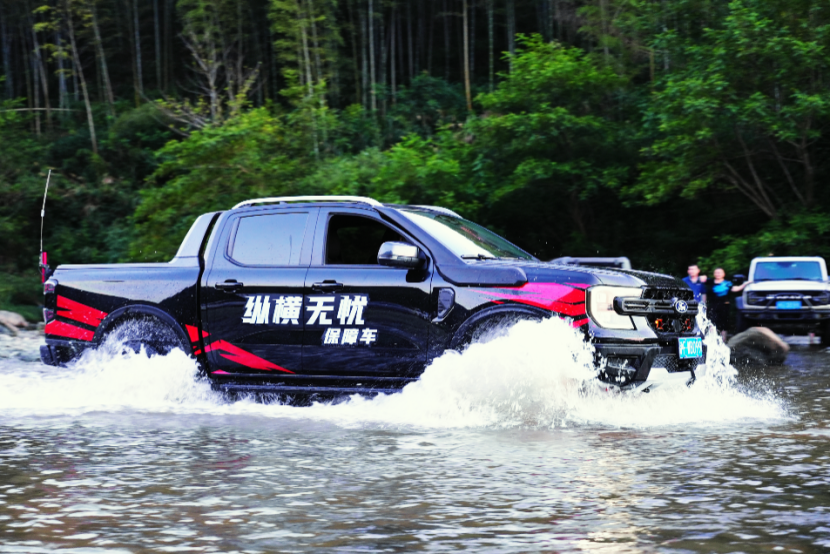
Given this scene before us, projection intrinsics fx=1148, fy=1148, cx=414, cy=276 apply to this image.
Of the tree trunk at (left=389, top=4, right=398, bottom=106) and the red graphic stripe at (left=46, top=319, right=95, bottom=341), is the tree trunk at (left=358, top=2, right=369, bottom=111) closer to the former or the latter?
the tree trunk at (left=389, top=4, right=398, bottom=106)

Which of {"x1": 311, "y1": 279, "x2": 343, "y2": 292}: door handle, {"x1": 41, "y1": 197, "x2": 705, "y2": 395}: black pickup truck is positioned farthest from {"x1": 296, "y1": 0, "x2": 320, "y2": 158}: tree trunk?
{"x1": 311, "y1": 279, "x2": 343, "y2": 292}: door handle

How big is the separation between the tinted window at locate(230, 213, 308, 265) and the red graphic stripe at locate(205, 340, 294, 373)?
68cm

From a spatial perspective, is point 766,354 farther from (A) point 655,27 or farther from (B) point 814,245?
(A) point 655,27

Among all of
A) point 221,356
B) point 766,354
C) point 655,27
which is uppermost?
point 655,27

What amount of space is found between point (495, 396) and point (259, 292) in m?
2.06

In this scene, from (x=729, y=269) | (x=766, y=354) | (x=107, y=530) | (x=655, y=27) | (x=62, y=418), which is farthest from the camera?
(x=655, y=27)

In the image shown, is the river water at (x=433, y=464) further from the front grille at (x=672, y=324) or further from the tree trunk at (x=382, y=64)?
the tree trunk at (x=382, y=64)

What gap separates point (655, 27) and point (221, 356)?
76.5ft

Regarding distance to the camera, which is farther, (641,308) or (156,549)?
(641,308)

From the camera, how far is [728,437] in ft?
24.3

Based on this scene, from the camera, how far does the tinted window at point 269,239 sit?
900cm

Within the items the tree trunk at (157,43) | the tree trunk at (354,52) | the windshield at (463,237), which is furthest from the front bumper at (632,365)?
the tree trunk at (157,43)

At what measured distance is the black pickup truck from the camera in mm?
8008

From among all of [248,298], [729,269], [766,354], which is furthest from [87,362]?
[729,269]
